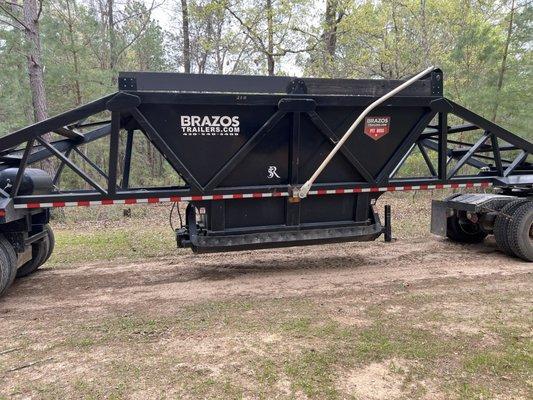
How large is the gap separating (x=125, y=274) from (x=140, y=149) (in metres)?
20.0

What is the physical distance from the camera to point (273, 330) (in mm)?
4133

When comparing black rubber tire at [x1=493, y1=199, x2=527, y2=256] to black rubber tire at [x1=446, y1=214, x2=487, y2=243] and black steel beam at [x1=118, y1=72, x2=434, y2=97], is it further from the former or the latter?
black steel beam at [x1=118, y1=72, x2=434, y2=97]

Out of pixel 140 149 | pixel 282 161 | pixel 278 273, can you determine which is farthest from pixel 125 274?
pixel 140 149

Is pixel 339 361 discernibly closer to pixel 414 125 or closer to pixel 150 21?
pixel 414 125

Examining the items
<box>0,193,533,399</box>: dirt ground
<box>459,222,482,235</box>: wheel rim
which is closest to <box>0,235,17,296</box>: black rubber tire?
<box>0,193,533,399</box>: dirt ground

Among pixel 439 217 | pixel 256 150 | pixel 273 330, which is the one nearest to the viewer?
pixel 273 330

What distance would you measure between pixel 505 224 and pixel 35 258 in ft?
24.4

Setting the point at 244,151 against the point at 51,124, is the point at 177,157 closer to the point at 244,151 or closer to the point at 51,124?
the point at 244,151

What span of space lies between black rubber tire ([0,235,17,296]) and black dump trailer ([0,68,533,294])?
0.05 feet

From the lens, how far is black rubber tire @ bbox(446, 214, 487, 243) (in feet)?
25.7

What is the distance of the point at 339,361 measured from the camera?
11.4 feet

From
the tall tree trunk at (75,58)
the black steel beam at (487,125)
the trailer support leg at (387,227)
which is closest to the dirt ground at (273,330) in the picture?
the trailer support leg at (387,227)

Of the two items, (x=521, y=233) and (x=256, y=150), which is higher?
(x=256, y=150)

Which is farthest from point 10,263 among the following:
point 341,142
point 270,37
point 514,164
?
point 270,37
